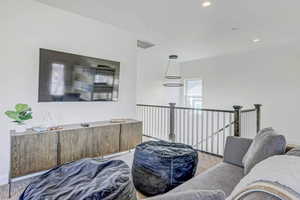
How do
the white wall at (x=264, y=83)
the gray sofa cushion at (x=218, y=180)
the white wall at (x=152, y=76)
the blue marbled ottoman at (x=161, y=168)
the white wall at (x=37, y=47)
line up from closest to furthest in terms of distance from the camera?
the gray sofa cushion at (x=218, y=180) < the blue marbled ottoman at (x=161, y=168) < the white wall at (x=37, y=47) < the white wall at (x=264, y=83) < the white wall at (x=152, y=76)

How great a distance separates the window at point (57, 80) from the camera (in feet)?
9.08

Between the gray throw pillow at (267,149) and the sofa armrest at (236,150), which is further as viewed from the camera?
the sofa armrest at (236,150)

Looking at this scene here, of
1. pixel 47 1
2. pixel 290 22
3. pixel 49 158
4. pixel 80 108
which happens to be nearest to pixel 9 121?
pixel 49 158

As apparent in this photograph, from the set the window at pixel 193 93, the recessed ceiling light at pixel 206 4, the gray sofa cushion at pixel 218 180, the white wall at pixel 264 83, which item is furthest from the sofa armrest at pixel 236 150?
the window at pixel 193 93

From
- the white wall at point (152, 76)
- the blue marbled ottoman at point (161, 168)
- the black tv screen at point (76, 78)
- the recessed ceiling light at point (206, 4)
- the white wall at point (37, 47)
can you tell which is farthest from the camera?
the white wall at point (152, 76)

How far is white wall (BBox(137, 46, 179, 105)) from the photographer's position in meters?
5.39

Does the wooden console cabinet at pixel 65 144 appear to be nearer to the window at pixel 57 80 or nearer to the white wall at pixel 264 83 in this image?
the window at pixel 57 80

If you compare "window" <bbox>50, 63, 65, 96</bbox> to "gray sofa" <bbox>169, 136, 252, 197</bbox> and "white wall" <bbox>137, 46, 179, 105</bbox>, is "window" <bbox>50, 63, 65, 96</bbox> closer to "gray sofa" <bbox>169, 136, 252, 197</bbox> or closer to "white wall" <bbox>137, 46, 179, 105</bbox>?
Answer: "gray sofa" <bbox>169, 136, 252, 197</bbox>

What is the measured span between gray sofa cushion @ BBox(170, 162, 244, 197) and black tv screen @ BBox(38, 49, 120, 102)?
2.34 meters

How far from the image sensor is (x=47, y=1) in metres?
2.66

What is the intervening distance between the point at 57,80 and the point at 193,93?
4.95 m

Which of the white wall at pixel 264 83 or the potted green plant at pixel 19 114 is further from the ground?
the white wall at pixel 264 83

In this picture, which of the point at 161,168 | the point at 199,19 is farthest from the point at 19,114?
the point at 199,19

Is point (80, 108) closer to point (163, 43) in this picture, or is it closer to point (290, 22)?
point (163, 43)
